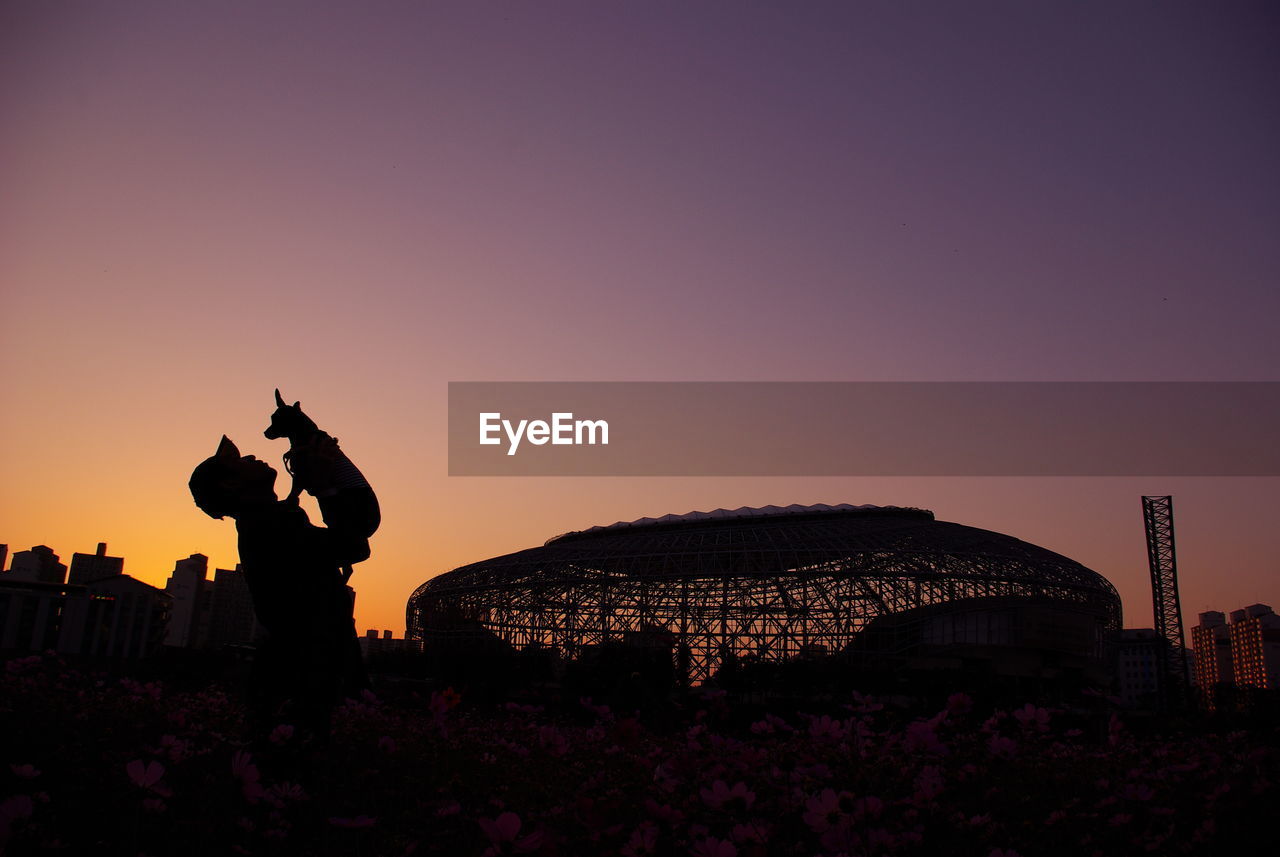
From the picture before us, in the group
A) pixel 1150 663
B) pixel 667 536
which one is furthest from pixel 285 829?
pixel 1150 663

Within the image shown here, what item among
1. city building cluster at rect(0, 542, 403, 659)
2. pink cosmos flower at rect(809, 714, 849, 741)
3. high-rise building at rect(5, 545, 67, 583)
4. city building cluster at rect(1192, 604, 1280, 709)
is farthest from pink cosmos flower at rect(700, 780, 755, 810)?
city building cluster at rect(1192, 604, 1280, 709)

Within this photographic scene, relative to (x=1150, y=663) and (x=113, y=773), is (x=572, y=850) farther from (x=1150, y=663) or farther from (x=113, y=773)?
(x=1150, y=663)

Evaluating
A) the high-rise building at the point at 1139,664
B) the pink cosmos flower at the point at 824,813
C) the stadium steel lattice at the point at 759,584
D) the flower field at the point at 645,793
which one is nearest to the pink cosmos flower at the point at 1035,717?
the flower field at the point at 645,793

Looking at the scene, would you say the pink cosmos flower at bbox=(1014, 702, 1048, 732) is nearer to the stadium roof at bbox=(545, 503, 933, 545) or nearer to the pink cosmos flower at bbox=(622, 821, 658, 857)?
the pink cosmos flower at bbox=(622, 821, 658, 857)

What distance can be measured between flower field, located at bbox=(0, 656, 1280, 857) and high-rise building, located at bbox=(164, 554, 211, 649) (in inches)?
5298

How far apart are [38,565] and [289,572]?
13197 cm

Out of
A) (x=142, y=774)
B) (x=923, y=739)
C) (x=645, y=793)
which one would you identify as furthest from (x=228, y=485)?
(x=923, y=739)

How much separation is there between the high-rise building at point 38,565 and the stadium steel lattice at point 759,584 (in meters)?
85.8

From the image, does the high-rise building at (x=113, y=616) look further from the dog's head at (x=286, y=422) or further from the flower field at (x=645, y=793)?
the flower field at (x=645, y=793)

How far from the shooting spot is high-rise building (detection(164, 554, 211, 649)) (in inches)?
5039

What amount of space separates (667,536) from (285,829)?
48548 millimetres

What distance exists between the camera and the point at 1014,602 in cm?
4400

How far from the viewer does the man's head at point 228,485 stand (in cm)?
682

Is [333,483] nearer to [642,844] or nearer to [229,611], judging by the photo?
[642,844]
